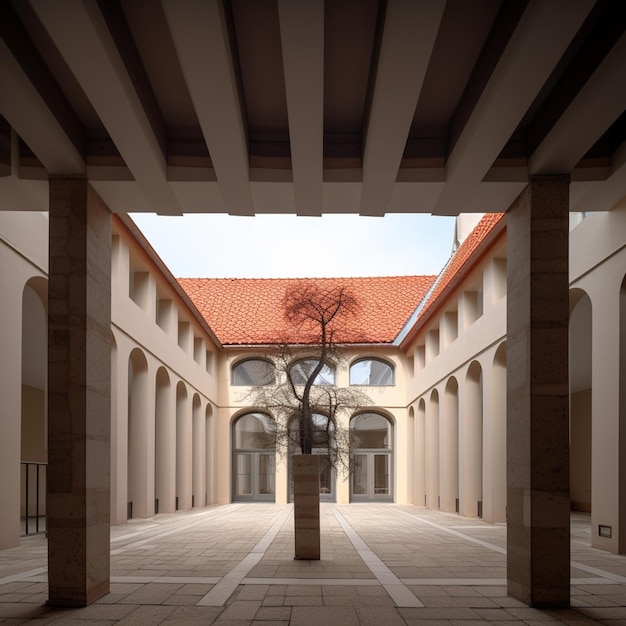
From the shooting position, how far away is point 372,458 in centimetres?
3638

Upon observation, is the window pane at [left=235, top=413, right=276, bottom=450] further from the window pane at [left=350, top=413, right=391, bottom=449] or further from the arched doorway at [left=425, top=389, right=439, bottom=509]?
the arched doorway at [left=425, top=389, right=439, bottom=509]

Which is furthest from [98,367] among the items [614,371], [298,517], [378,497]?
[378,497]

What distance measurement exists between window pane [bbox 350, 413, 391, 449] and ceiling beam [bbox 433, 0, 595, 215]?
2837 cm

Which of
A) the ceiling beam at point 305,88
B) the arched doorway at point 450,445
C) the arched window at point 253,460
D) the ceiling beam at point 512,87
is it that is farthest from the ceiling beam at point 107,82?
the arched window at point 253,460

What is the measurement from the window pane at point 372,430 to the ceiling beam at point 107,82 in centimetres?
2869

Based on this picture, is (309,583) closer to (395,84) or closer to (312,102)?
(312,102)

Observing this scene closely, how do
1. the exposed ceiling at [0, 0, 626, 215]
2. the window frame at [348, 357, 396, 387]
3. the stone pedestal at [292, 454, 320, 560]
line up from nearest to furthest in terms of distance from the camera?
the exposed ceiling at [0, 0, 626, 215] < the stone pedestal at [292, 454, 320, 560] < the window frame at [348, 357, 396, 387]

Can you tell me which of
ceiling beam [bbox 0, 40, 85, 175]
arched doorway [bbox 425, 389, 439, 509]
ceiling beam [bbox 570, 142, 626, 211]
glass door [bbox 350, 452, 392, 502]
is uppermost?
ceiling beam [bbox 0, 40, 85, 175]

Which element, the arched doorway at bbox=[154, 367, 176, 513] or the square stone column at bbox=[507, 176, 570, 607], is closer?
the square stone column at bbox=[507, 176, 570, 607]

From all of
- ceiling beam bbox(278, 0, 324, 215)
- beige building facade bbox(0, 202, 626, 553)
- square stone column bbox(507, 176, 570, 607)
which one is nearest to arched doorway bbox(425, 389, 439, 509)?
beige building facade bbox(0, 202, 626, 553)

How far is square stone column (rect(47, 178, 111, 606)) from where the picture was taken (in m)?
7.99

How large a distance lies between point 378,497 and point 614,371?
24138mm

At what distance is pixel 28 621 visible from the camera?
7.28m

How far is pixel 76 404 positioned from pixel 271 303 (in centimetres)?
3071
